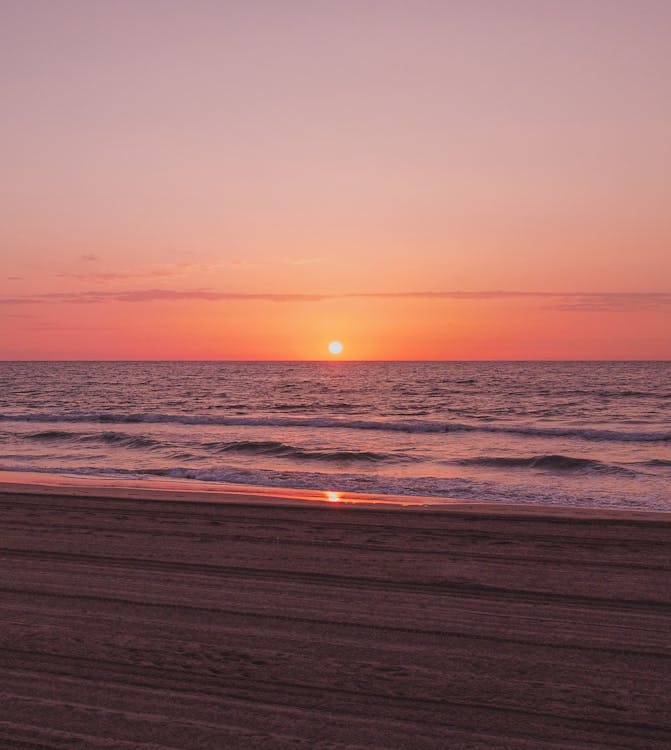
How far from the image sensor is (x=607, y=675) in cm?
414

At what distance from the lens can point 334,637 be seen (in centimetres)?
477

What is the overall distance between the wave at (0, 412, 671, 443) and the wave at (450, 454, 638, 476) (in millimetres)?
7530

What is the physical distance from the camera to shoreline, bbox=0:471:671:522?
33.2 feet

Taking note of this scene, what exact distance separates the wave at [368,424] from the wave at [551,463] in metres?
7.53

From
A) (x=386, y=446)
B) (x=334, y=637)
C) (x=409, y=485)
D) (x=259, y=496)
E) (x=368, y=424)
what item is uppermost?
(x=334, y=637)

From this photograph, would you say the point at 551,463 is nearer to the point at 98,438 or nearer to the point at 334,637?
the point at 334,637

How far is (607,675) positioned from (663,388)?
64.5 meters

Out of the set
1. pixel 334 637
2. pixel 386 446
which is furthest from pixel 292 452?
pixel 334 637

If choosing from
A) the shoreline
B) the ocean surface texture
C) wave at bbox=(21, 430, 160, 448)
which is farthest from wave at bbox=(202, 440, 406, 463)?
the shoreline

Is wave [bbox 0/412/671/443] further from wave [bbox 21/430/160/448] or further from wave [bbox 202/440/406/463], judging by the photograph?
→ wave [bbox 202/440/406/463]

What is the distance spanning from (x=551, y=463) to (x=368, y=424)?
536 inches

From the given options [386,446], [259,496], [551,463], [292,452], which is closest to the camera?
[259,496]

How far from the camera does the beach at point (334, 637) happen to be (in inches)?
141

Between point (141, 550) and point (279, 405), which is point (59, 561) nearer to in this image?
point (141, 550)
